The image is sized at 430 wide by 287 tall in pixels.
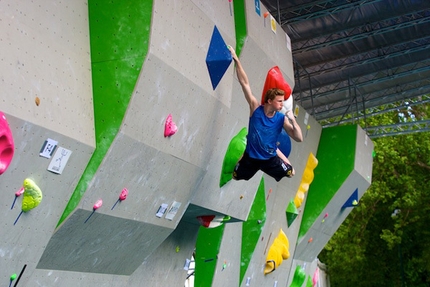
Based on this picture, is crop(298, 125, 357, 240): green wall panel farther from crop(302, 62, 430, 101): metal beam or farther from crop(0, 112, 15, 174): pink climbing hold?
crop(0, 112, 15, 174): pink climbing hold

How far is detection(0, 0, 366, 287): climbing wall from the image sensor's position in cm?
541

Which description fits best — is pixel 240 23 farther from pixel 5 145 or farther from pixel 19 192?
pixel 5 145

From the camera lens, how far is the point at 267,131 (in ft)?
23.1

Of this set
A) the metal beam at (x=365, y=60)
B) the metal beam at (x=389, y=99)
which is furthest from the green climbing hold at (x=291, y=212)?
the metal beam at (x=389, y=99)

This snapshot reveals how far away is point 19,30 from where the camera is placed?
17.0 feet

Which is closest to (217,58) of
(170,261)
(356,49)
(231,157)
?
(231,157)

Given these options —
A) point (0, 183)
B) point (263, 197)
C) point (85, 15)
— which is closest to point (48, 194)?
point (0, 183)

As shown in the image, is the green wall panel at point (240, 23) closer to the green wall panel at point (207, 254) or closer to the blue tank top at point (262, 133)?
the blue tank top at point (262, 133)

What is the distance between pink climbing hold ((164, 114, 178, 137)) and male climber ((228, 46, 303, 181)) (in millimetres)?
796

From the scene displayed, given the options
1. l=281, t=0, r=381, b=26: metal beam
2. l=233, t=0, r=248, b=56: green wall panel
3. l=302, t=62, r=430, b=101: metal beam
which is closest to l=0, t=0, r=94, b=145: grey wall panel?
l=233, t=0, r=248, b=56: green wall panel

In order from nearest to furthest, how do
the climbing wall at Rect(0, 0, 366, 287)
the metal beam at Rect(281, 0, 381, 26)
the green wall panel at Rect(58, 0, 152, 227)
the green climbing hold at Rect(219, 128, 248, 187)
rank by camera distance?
the climbing wall at Rect(0, 0, 366, 287) → the green wall panel at Rect(58, 0, 152, 227) → the green climbing hold at Rect(219, 128, 248, 187) → the metal beam at Rect(281, 0, 381, 26)

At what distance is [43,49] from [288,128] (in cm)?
276

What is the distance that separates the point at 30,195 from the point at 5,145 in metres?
0.69

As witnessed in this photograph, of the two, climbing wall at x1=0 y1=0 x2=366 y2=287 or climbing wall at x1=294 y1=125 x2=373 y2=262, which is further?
climbing wall at x1=294 y1=125 x2=373 y2=262
